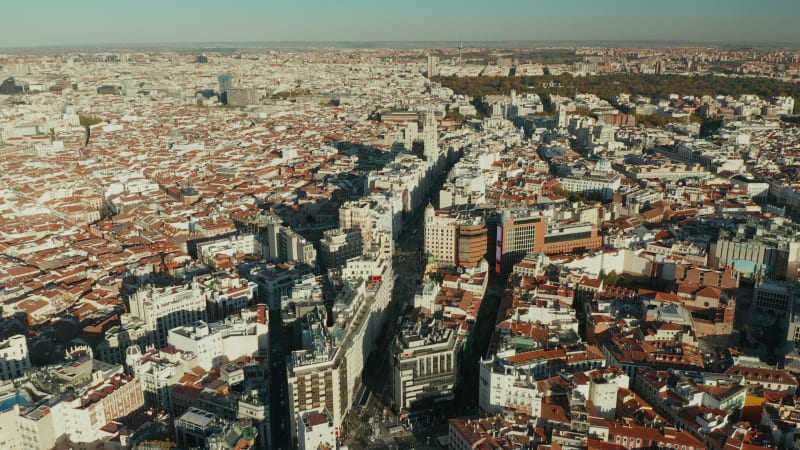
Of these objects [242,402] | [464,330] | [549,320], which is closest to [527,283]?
[549,320]

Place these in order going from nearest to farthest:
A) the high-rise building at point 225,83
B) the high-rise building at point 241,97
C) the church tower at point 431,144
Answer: the church tower at point 431,144
the high-rise building at point 241,97
the high-rise building at point 225,83

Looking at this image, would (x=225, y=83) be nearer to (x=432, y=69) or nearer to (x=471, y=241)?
(x=432, y=69)

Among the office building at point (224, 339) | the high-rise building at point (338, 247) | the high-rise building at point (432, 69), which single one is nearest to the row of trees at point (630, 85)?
the high-rise building at point (432, 69)

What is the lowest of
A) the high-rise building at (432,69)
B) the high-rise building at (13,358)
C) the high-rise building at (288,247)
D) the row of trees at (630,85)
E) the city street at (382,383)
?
the city street at (382,383)

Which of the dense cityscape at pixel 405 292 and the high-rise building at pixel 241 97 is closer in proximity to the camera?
the dense cityscape at pixel 405 292

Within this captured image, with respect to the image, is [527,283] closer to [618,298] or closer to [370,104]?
[618,298]

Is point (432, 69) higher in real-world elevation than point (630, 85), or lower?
higher

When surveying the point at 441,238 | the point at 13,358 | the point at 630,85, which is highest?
the point at 630,85

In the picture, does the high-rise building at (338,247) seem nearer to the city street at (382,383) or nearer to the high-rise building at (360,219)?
the high-rise building at (360,219)

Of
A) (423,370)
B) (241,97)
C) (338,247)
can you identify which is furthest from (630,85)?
(423,370)
